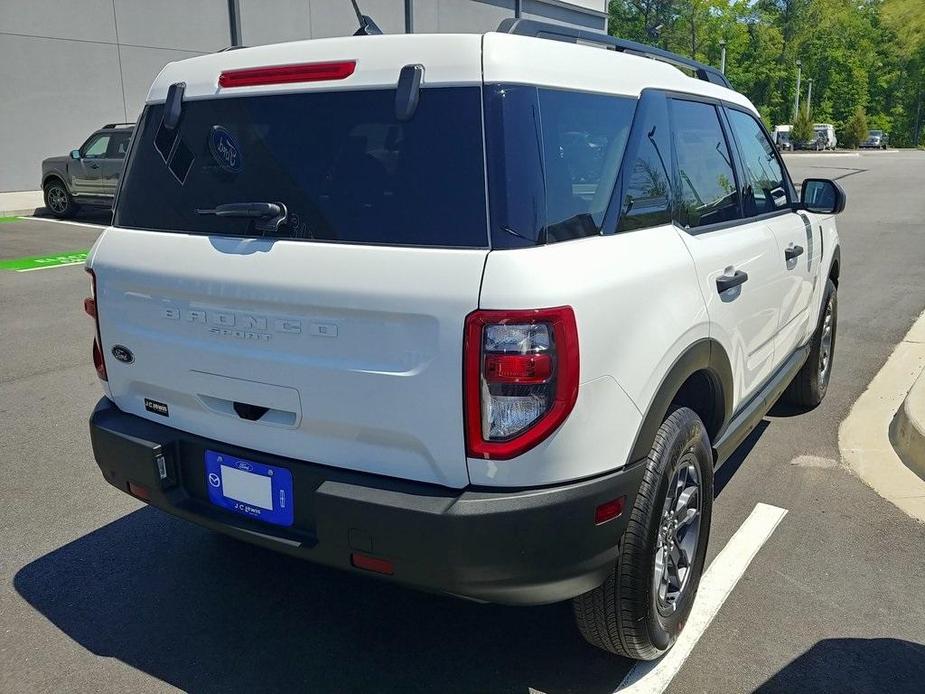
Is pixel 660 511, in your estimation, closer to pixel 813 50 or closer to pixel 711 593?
pixel 711 593

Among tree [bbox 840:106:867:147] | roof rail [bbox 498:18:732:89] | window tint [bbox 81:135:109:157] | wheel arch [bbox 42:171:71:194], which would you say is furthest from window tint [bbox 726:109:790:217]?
tree [bbox 840:106:867:147]

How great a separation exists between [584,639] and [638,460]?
0.83 m

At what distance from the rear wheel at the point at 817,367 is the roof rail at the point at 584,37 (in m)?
2.09

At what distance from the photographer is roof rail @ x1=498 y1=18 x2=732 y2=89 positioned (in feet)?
8.77

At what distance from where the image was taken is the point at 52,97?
1983cm

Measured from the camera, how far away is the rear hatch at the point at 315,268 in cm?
224

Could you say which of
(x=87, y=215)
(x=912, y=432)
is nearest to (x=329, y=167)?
(x=912, y=432)

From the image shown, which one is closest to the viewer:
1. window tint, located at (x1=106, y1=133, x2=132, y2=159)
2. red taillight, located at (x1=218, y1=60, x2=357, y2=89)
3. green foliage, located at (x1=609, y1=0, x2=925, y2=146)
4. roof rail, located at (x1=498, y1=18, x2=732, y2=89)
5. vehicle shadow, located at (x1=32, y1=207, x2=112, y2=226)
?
red taillight, located at (x1=218, y1=60, x2=357, y2=89)

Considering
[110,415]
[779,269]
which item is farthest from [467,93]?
[779,269]

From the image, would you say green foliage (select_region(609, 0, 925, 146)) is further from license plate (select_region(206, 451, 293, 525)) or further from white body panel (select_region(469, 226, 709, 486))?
license plate (select_region(206, 451, 293, 525))

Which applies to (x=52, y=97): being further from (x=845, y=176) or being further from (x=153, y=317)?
(x=845, y=176)

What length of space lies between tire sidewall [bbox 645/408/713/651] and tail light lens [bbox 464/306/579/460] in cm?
57

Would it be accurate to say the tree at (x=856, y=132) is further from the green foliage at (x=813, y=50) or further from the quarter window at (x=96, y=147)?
the quarter window at (x=96, y=147)

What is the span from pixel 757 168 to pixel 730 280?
1.24m
